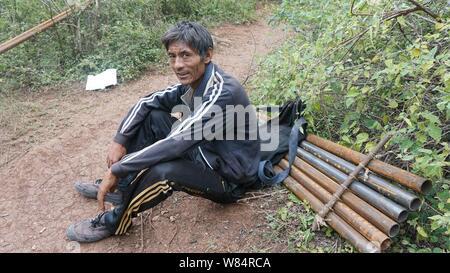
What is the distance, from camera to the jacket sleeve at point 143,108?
3.05m

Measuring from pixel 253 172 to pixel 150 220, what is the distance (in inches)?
34.9

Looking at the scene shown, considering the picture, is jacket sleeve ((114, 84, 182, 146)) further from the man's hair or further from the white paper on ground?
the white paper on ground

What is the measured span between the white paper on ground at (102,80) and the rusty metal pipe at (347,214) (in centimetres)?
374

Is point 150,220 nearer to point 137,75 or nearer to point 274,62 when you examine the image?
point 274,62

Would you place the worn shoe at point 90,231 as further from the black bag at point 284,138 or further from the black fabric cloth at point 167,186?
the black bag at point 284,138

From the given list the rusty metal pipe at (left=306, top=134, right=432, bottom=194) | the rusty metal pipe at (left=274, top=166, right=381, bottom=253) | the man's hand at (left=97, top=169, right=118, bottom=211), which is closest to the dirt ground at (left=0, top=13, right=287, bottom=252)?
the rusty metal pipe at (left=274, top=166, right=381, bottom=253)

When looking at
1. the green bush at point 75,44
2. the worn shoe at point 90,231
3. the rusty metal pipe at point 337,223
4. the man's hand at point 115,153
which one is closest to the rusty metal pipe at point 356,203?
the rusty metal pipe at point 337,223

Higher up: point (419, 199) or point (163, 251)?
point (419, 199)

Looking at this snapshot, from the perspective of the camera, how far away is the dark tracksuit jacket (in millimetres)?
2480

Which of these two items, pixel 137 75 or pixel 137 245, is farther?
pixel 137 75

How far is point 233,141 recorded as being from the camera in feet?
9.27

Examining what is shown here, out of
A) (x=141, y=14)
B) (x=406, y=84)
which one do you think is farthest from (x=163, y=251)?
(x=141, y=14)

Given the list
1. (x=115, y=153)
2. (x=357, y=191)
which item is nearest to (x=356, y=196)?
(x=357, y=191)

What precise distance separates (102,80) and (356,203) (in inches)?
179
